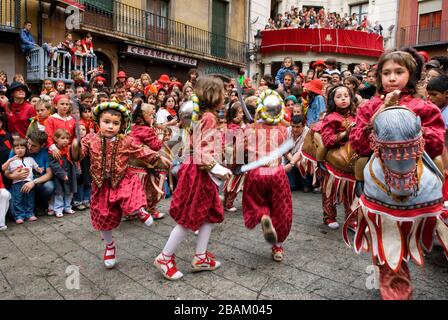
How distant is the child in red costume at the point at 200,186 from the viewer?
3.07 m

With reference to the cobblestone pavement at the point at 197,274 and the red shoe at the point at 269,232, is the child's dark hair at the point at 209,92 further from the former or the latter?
the cobblestone pavement at the point at 197,274

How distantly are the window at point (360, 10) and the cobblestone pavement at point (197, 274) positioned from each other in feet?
83.9

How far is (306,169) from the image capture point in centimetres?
527

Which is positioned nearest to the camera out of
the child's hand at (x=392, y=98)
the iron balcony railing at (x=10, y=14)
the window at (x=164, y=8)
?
the child's hand at (x=392, y=98)

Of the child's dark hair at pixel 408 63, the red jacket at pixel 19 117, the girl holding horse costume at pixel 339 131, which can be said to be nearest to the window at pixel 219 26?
the red jacket at pixel 19 117

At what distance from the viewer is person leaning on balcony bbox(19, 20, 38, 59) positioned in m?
11.1

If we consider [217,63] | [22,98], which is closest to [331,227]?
[22,98]

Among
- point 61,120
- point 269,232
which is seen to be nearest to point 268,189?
point 269,232

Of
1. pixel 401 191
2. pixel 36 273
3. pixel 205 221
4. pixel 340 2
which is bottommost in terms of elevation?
pixel 36 273

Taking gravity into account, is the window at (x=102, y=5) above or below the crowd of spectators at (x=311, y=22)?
below

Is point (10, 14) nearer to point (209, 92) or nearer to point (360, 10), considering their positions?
point (209, 92)

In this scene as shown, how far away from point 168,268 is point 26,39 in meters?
10.9
